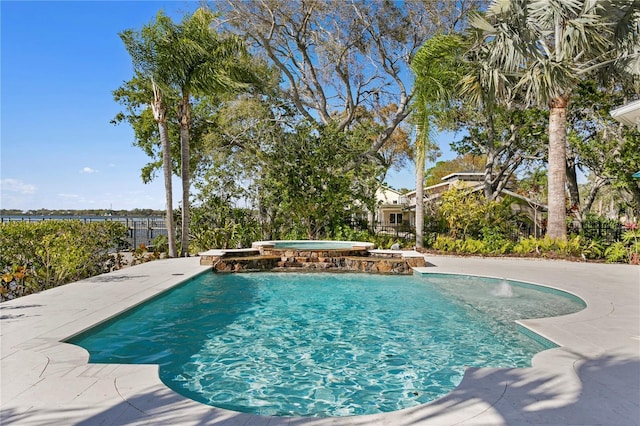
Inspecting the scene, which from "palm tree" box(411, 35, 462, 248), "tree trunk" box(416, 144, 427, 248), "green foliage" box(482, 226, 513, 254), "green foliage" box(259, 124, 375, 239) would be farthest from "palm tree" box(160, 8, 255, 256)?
"green foliage" box(482, 226, 513, 254)

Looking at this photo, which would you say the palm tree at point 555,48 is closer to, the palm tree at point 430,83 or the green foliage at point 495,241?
the palm tree at point 430,83

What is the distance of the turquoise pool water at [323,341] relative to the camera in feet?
12.4

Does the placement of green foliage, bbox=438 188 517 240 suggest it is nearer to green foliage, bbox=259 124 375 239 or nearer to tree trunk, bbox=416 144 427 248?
tree trunk, bbox=416 144 427 248

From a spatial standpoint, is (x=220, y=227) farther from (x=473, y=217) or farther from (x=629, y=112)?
(x=629, y=112)

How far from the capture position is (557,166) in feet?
42.0

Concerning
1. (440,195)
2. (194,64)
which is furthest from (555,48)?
(194,64)

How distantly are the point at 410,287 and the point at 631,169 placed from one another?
1214 centimetres

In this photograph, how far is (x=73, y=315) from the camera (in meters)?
5.36

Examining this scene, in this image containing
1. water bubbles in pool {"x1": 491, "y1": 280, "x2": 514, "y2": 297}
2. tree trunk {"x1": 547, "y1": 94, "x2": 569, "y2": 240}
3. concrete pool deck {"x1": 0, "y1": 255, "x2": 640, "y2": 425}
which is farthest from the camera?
tree trunk {"x1": 547, "y1": 94, "x2": 569, "y2": 240}

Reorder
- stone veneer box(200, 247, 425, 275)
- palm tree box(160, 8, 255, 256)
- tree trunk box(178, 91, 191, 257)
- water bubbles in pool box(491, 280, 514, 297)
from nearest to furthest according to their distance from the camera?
1. water bubbles in pool box(491, 280, 514, 297)
2. stone veneer box(200, 247, 425, 275)
3. palm tree box(160, 8, 255, 256)
4. tree trunk box(178, 91, 191, 257)

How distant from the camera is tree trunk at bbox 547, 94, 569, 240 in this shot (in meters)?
12.6

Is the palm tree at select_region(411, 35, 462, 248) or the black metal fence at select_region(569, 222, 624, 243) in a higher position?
the palm tree at select_region(411, 35, 462, 248)

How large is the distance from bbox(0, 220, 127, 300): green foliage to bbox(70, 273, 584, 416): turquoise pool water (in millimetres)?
2376

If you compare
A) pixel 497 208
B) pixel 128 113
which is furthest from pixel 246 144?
pixel 497 208
